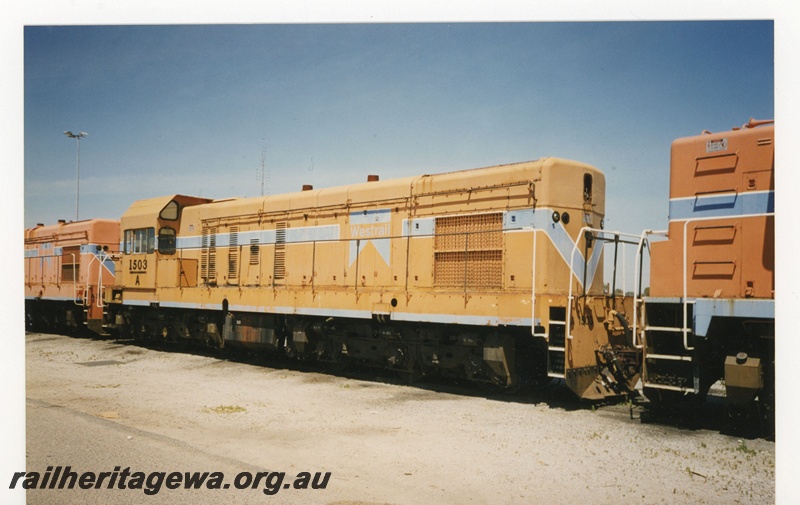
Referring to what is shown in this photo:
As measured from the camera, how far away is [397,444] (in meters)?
6.16

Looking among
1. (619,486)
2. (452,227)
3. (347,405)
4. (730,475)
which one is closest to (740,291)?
(730,475)

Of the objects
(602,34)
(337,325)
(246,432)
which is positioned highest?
(602,34)

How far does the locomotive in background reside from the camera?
652 centimetres

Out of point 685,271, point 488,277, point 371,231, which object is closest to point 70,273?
point 371,231

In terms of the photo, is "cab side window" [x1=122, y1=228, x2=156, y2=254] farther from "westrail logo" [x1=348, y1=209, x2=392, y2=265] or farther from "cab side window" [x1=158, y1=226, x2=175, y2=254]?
"westrail logo" [x1=348, y1=209, x2=392, y2=265]

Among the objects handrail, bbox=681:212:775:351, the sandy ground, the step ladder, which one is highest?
handrail, bbox=681:212:775:351

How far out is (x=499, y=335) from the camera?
837 centimetres

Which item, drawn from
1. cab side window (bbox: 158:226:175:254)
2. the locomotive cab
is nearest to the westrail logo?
the locomotive cab

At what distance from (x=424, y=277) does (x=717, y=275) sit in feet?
13.8

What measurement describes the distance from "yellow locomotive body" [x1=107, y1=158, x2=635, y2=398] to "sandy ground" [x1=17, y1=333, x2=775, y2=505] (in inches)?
28.5

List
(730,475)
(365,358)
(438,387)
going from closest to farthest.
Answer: (730,475)
(438,387)
(365,358)

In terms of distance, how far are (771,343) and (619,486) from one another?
2.54 m
